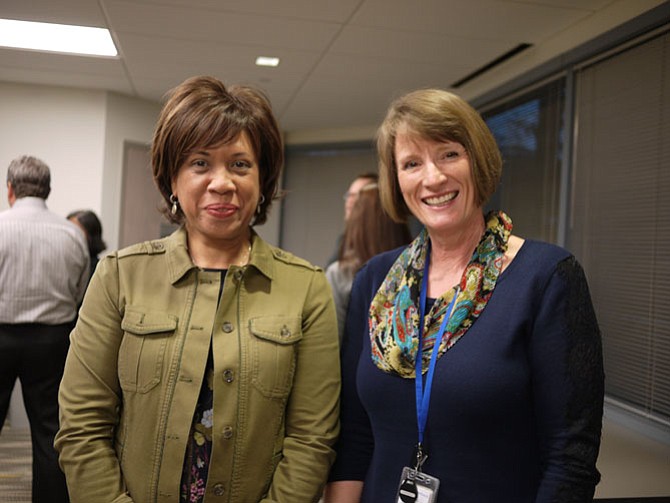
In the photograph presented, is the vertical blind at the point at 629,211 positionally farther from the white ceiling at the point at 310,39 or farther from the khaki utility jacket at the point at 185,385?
the khaki utility jacket at the point at 185,385

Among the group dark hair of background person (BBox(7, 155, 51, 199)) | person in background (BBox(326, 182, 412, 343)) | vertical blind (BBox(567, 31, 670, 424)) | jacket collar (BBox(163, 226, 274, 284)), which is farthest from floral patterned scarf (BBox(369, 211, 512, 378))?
dark hair of background person (BBox(7, 155, 51, 199))

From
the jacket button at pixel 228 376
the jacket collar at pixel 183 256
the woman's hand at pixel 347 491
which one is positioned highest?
the jacket collar at pixel 183 256

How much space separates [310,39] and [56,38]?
151 cm

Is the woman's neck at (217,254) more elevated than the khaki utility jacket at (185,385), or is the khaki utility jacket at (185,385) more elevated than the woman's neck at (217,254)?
the woman's neck at (217,254)

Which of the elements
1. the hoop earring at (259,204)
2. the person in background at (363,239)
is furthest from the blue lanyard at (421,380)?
the person in background at (363,239)

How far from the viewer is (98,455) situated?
134cm

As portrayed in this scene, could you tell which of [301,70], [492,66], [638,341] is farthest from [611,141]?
[301,70]

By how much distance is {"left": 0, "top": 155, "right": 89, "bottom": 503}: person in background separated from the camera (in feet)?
9.77

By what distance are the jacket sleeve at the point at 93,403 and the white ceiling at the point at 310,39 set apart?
234 centimetres

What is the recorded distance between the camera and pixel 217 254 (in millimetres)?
1468

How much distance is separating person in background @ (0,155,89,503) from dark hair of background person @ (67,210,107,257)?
3.12 ft

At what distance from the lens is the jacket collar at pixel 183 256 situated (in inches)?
55.6

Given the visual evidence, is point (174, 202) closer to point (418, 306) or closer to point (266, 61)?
point (418, 306)

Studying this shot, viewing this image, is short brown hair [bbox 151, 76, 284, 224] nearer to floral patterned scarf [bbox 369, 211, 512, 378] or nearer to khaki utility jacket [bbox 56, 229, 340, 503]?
khaki utility jacket [bbox 56, 229, 340, 503]
